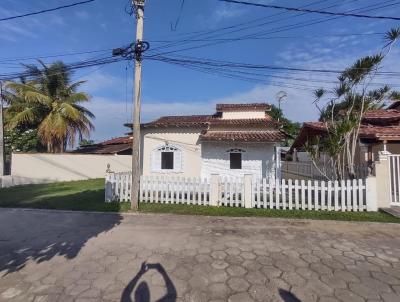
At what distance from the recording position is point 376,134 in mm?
10688

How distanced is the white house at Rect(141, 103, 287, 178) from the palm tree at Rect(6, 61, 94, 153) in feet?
30.6

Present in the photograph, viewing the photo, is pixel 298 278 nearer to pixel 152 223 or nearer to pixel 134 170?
pixel 152 223

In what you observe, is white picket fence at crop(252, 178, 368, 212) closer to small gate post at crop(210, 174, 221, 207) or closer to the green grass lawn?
the green grass lawn

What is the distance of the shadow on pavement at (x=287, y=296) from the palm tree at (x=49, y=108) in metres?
18.9

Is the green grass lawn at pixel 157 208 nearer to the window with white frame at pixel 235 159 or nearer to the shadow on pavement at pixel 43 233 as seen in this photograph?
the shadow on pavement at pixel 43 233

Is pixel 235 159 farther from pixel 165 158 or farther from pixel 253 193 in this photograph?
pixel 253 193

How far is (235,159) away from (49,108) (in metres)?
14.3

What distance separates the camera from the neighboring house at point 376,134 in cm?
1065

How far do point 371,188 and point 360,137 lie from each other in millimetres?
3179

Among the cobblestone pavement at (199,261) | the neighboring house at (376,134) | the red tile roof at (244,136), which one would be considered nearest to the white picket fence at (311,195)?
the cobblestone pavement at (199,261)

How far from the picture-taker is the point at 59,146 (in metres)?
21.1

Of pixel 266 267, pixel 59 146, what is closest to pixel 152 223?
pixel 266 267

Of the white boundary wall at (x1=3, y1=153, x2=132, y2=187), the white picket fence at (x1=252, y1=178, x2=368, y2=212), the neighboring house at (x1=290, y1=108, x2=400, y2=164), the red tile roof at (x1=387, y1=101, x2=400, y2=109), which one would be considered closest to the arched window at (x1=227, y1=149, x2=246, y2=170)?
the white picket fence at (x1=252, y1=178, x2=368, y2=212)

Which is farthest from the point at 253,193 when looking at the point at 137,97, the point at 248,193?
the point at 137,97
